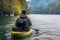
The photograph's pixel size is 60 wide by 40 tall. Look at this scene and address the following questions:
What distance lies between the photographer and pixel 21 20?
1847 centimetres

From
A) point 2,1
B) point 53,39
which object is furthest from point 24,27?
point 2,1

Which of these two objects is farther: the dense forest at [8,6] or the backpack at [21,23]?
the dense forest at [8,6]

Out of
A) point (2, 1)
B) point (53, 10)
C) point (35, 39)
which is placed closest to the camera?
point (35, 39)

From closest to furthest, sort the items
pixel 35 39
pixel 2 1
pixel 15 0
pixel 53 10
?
pixel 35 39
pixel 2 1
pixel 15 0
pixel 53 10

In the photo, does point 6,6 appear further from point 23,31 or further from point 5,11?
point 23,31

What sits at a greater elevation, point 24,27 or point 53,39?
point 24,27

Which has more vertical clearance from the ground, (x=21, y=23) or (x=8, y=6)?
(x=8, y=6)

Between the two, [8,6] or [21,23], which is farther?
[8,6]

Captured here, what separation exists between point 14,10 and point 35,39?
5121 cm

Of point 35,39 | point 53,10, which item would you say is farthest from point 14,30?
point 53,10

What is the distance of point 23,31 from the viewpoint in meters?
18.3

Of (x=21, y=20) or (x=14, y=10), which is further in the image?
(x=14, y=10)

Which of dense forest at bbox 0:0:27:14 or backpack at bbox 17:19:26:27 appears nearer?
backpack at bbox 17:19:26:27

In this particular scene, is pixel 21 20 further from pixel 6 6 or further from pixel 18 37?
pixel 6 6
